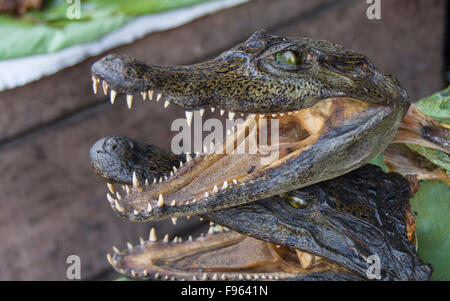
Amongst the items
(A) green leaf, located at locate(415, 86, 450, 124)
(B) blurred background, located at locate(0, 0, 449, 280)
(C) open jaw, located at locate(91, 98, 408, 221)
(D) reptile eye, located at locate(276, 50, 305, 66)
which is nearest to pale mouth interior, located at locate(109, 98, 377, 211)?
(C) open jaw, located at locate(91, 98, 408, 221)

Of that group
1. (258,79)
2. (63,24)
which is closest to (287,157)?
(258,79)

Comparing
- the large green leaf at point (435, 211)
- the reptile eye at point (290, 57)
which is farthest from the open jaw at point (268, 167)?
the large green leaf at point (435, 211)

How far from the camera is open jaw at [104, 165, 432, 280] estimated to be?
1.13m

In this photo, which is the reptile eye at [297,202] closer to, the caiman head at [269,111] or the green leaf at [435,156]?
the caiman head at [269,111]

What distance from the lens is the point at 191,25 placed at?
7.81 feet

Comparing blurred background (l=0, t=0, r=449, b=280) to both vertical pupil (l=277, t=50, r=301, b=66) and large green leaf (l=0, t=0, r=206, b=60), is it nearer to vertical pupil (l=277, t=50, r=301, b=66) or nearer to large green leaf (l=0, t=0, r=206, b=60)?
large green leaf (l=0, t=0, r=206, b=60)

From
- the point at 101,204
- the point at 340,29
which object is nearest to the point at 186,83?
the point at 101,204

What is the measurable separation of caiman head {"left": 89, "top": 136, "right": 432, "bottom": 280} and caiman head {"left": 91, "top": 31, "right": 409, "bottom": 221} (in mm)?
69

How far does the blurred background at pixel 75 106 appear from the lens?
2135 mm

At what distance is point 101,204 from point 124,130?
40 centimetres

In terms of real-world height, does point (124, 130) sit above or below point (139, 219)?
below

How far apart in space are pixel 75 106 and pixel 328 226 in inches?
58.6

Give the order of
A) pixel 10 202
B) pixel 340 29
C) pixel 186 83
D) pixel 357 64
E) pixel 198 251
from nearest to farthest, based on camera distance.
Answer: pixel 186 83
pixel 357 64
pixel 198 251
pixel 10 202
pixel 340 29

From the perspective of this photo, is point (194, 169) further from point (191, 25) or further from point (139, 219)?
point (191, 25)
